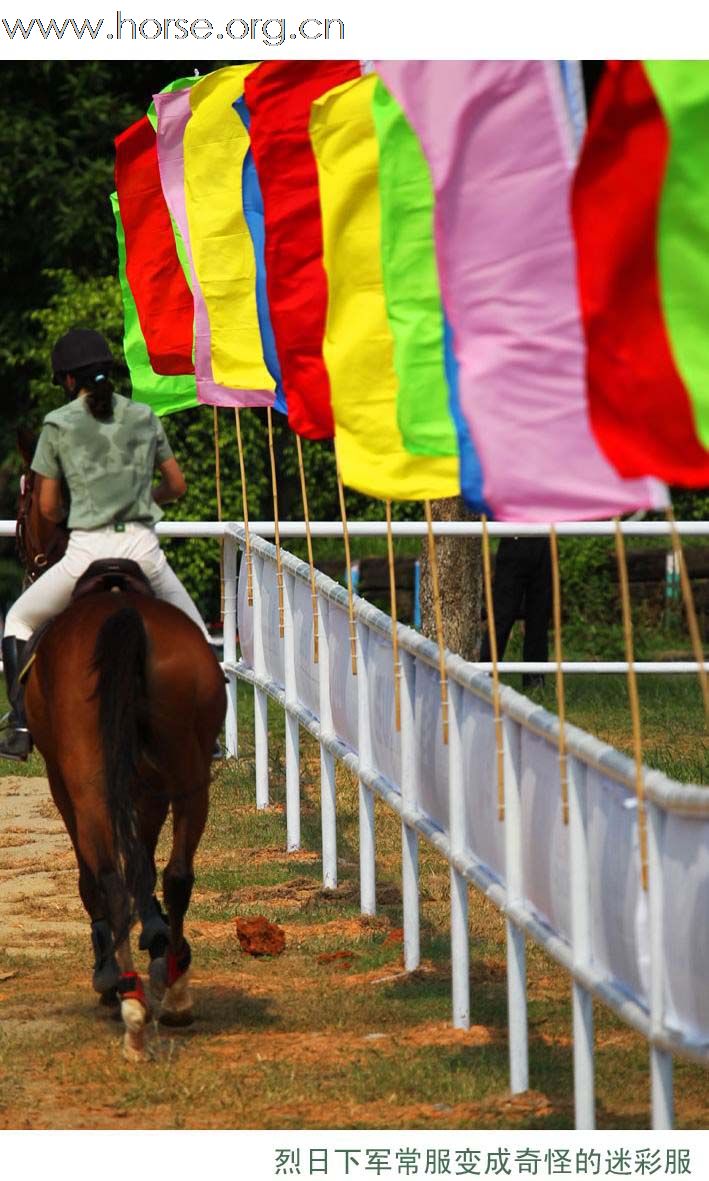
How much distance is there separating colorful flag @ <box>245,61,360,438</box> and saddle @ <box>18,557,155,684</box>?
1175 millimetres

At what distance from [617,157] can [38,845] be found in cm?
805

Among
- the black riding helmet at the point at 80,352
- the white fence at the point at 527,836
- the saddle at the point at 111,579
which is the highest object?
the black riding helmet at the point at 80,352

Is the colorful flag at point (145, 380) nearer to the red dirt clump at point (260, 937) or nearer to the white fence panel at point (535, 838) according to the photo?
the white fence panel at point (535, 838)

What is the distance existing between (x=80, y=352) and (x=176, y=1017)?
8.16ft

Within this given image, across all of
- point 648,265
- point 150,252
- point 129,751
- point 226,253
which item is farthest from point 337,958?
point 150,252

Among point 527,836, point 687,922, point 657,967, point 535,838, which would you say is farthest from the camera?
point 527,836

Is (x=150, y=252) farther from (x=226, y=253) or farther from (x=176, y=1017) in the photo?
(x=176, y=1017)

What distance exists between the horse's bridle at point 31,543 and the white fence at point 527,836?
1.46 metres

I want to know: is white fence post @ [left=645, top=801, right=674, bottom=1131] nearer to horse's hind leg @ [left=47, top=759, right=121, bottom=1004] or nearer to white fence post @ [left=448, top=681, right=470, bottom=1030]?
white fence post @ [left=448, top=681, right=470, bottom=1030]

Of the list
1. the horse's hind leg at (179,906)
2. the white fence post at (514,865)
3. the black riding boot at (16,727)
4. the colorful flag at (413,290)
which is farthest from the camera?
the black riding boot at (16,727)

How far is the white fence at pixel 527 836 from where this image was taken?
20.7 ft

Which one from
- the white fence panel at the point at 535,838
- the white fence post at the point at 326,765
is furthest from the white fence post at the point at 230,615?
the white fence panel at the point at 535,838

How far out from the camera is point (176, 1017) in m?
9.15

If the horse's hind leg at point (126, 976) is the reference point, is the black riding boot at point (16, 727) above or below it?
above
